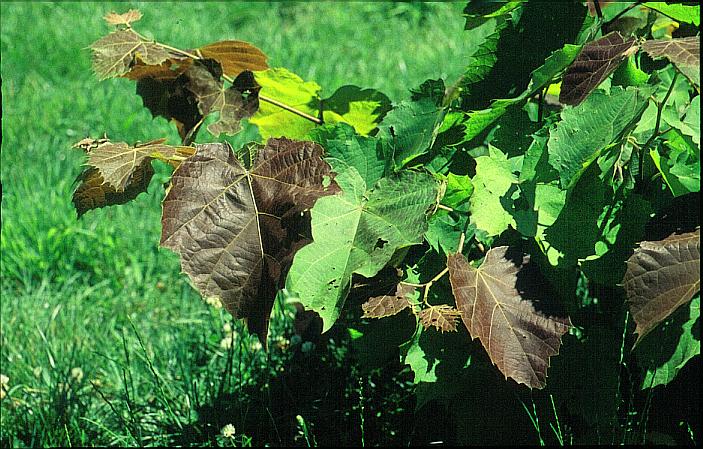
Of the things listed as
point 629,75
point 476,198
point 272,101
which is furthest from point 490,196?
point 272,101

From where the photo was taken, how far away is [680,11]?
1366 mm

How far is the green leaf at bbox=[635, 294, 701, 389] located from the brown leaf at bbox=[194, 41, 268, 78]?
87 centimetres

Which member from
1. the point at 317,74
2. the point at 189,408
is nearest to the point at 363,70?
the point at 317,74

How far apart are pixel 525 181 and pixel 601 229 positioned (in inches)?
5.7

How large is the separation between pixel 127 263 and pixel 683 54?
239 centimetres

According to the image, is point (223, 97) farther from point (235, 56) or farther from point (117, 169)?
point (117, 169)

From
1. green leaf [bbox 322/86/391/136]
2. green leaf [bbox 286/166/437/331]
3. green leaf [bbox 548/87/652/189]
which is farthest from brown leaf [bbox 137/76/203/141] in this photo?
green leaf [bbox 548/87/652/189]

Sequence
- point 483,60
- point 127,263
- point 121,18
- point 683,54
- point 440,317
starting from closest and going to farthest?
point 683,54, point 440,317, point 483,60, point 121,18, point 127,263

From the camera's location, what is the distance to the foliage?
1.23 m

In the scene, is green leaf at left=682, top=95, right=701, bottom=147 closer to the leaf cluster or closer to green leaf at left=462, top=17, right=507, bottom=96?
the leaf cluster

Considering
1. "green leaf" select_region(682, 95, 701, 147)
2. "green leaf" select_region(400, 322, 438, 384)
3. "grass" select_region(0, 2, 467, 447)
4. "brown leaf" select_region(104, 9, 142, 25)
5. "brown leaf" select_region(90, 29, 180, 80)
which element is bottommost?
"grass" select_region(0, 2, 467, 447)

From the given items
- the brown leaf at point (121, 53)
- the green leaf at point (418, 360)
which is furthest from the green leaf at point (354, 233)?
the brown leaf at point (121, 53)

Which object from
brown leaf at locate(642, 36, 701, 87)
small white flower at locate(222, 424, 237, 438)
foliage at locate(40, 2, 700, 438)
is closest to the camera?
brown leaf at locate(642, 36, 701, 87)

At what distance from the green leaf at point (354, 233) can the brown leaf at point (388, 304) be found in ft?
0.27
